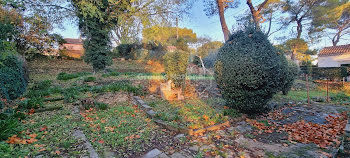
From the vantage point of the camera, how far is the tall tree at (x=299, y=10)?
14.3 metres

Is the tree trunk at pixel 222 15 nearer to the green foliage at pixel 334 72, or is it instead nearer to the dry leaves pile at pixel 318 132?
the dry leaves pile at pixel 318 132

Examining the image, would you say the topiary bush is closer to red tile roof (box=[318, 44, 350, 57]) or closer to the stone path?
the stone path

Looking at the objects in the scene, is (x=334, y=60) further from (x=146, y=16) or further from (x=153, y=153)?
(x=153, y=153)

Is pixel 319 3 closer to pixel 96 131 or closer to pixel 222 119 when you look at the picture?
pixel 222 119

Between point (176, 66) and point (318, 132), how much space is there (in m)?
4.28

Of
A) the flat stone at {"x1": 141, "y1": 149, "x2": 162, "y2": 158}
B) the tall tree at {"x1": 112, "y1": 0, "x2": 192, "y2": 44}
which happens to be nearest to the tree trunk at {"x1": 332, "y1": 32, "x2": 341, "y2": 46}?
the tall tree at {"x1": 112, "y1": 0, "x2": 192, "y2": 44}

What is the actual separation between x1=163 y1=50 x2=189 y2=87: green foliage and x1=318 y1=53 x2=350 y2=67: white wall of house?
57.9ft

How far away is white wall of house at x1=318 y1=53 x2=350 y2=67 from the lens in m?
14.7

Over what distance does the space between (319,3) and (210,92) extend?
49.6 feet

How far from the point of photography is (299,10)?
14.7 metres

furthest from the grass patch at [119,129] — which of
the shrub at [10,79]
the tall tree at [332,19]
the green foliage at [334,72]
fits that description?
the tall tree at [332,19]

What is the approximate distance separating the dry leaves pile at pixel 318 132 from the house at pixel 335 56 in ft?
53.7

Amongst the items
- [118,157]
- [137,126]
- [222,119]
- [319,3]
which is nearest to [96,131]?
[137,126]

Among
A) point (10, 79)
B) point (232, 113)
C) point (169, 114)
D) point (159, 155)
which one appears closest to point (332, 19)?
point (232, 113)
